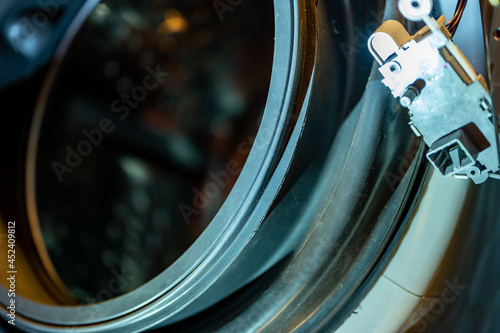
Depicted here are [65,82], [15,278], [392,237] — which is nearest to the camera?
[392,237]

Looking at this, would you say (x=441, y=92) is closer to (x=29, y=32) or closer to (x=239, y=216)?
(x=239, y=216)

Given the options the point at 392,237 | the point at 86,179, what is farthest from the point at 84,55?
the point at 392,237

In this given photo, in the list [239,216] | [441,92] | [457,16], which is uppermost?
[457,16]

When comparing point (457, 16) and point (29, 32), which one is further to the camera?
point (29, 32)

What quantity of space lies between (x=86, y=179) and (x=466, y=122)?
39.5 inches

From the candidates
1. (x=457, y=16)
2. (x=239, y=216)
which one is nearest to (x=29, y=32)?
(x=239, y=216)

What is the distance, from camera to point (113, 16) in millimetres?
1263

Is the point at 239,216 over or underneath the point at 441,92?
underneath

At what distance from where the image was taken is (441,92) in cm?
54

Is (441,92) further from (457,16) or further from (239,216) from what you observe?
(239,216)

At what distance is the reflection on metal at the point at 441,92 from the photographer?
522 millimetres

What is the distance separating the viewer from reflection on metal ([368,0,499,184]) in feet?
1.71

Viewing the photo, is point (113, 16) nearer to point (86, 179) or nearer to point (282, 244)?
point (86, 179)

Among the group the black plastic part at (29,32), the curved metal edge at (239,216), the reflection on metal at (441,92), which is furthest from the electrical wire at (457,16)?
the black plastic part at (29,32)
